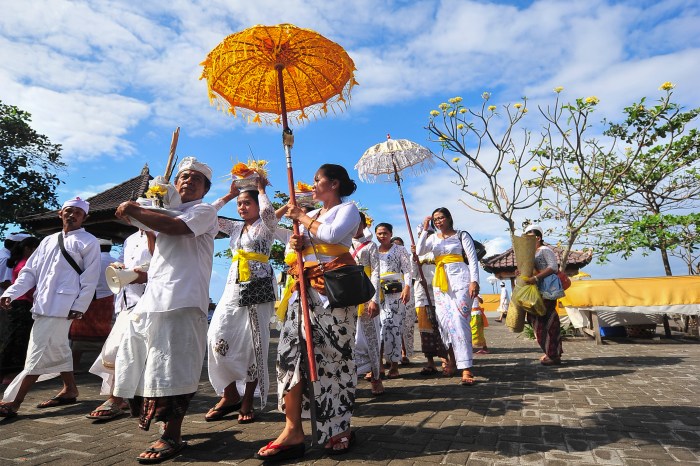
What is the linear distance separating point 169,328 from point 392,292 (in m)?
3.95

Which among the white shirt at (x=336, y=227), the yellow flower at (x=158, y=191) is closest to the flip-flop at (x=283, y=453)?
the white shirt at (x=336, y=227)

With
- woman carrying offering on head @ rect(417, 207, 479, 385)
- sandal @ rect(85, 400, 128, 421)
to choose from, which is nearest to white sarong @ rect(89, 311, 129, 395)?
sandal @ rect(85, 400, 128, 421)

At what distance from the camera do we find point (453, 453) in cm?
283

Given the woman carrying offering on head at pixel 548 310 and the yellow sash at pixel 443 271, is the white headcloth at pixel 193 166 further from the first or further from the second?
the woman carrying offering on head at pixel 548 310

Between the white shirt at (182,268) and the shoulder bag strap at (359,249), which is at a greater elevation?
the shoulder bag strap at (359,249)

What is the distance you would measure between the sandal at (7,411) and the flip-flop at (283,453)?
9.85 ft

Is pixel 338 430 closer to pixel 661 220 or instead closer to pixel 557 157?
pixel 557 157

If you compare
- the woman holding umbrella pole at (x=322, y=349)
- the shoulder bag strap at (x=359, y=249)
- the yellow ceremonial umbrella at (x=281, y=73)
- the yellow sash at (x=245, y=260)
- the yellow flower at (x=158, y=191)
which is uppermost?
the yellow ceremonial umbrella at (x=281, y=73)

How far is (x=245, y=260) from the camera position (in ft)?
13.6

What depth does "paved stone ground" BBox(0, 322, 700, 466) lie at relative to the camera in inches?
111

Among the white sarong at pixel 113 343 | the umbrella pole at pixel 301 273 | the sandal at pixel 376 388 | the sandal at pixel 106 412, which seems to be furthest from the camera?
the sandal at pixel 376 388

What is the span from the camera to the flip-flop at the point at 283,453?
276cm

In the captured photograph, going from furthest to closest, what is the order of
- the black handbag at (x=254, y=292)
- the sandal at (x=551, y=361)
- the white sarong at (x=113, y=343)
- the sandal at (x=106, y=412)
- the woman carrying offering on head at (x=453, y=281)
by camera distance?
the sandal at (x=551, y=361), the woman carrying offering on head at (x=453, y=281), the black handbag at (x=254, y=292), the sandal at (x=106, y=412), the white sarong at (x=113, y=343)

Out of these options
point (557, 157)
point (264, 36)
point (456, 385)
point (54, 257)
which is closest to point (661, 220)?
point (557, 157)
